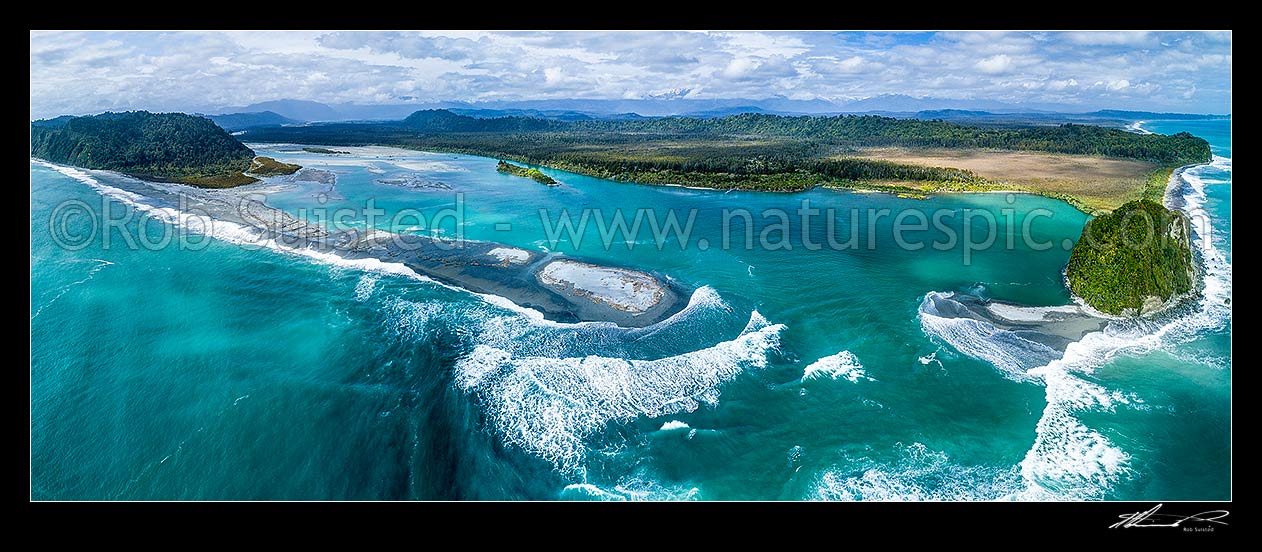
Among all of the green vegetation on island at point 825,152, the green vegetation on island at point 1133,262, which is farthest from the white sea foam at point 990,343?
the green vegetation on island at point 825,152

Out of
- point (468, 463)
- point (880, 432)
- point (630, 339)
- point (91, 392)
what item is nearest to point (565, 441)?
point (468, 463)

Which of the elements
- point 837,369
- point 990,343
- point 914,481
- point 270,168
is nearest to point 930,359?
point 990,343

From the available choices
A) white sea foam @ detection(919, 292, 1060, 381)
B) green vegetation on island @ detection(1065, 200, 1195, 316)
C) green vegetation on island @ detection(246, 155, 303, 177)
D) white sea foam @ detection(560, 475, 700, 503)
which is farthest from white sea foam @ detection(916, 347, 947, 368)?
green vegetation on island @ detection(246, 155, 303, 177)

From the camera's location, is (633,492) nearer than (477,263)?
Yes

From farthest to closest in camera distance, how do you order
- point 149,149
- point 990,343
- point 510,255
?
1. point 149,149
2. point 510,255
3. point 990,343
